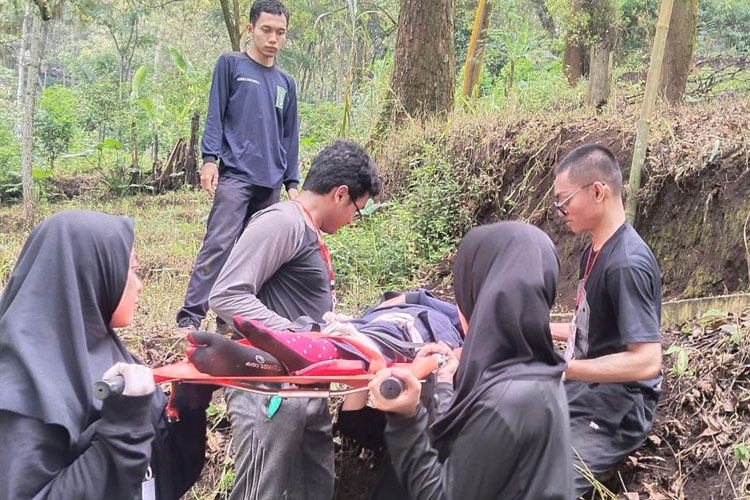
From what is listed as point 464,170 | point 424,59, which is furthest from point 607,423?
point 424,59

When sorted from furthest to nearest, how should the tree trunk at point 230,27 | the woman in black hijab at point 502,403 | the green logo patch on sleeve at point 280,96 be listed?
the tree trunk at point 230,27 → the green logo patch on sleeve at point 280,96 → the woman in black hijab at point 502,403

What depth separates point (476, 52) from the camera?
35.6 feet

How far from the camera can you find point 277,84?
16.7ft

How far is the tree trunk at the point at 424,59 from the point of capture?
28.1 feet

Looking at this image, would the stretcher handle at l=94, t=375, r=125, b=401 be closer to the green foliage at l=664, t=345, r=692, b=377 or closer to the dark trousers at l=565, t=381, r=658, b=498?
the dark trousers at l=565, t=381, r=658, b=498

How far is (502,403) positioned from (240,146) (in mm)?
3372

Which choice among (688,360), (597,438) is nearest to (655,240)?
(688,360)

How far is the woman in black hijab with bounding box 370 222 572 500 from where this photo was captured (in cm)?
208

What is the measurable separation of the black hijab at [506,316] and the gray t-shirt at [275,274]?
0.99m

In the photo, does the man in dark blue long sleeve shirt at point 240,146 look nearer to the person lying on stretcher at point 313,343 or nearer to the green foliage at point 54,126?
the person lying on stretcher at point 313,343

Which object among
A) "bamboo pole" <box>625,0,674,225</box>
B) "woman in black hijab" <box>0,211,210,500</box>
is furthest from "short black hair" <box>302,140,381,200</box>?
"bamboo pole" <box>625,0,674,225</box>

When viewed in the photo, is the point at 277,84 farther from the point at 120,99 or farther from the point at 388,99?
the point at 120,99

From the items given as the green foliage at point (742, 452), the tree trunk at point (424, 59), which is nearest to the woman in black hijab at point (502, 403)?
the green foliage at point (742, 452)

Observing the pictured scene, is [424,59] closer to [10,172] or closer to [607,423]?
[607,423]
